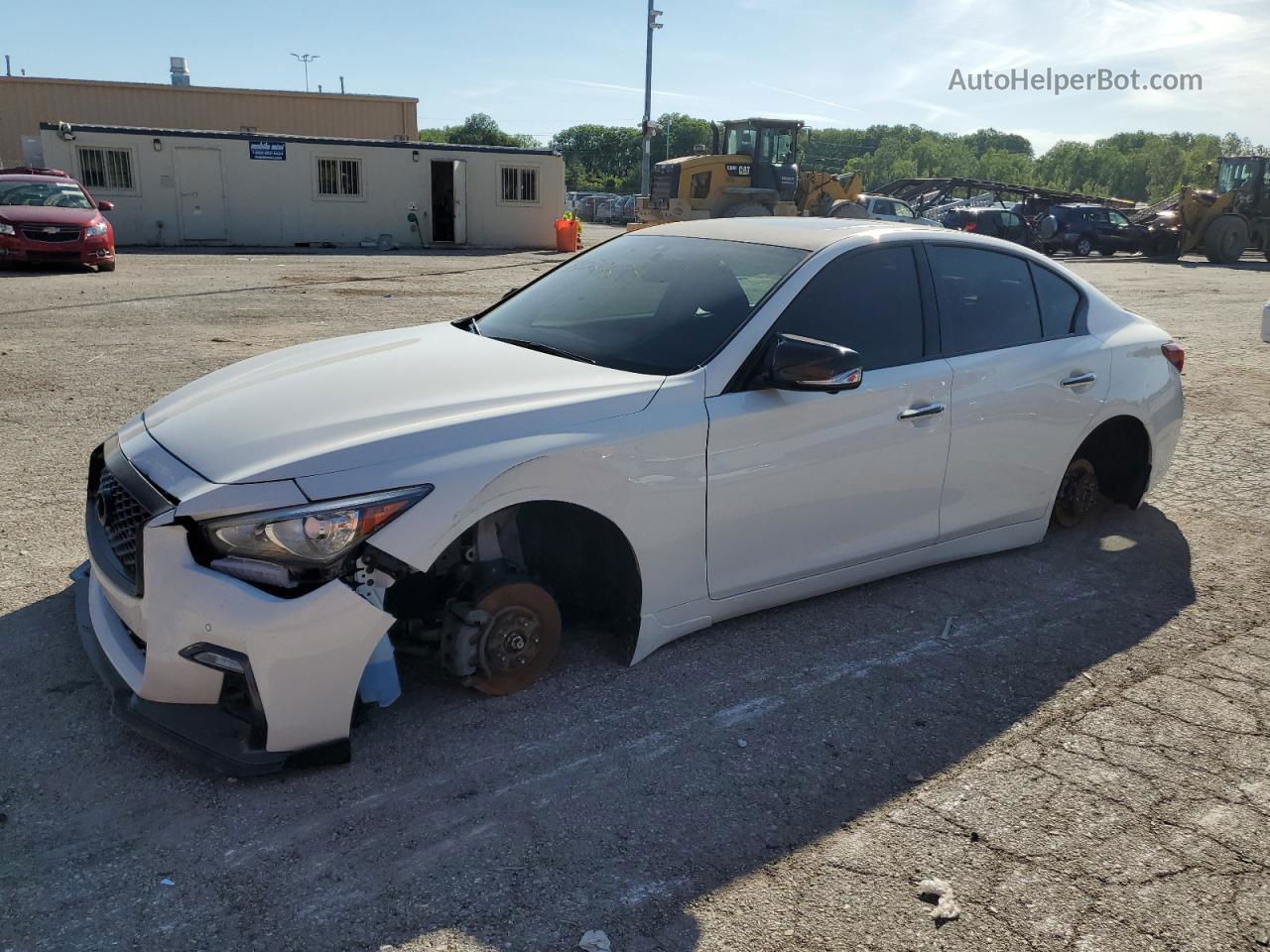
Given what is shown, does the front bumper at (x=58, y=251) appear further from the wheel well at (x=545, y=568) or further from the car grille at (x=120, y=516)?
the wheel well at (x=545, y=568)

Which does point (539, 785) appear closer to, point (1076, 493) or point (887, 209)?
point (1076, 493)

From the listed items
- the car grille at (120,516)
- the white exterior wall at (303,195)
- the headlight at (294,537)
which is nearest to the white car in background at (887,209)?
the white exterior wall at (303,195)

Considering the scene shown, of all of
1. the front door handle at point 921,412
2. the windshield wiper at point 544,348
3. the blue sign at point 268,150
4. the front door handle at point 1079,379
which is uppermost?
the blue sign at point 268,150

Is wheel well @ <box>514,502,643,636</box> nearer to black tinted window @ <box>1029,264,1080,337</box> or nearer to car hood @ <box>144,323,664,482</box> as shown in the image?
car hood @ <box>144,323,664,482</box>

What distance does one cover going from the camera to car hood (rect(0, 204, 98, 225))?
17.3m

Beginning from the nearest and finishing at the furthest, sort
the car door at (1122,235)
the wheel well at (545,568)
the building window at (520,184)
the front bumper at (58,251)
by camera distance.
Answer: the wheel well at (545,568) < the front bumper at (58,251) < the building window at (520,184) < the car door at (1122,235)

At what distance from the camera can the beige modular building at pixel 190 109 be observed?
1654 inches

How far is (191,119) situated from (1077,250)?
3463cm

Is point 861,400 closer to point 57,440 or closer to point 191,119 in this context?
point 57,440

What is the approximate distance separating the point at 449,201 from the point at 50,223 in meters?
15.2

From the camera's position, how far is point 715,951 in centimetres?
245

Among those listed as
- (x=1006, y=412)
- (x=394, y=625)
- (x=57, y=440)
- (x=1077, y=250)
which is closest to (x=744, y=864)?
(x=394, y=625)

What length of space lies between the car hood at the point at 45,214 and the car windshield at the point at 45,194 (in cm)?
19

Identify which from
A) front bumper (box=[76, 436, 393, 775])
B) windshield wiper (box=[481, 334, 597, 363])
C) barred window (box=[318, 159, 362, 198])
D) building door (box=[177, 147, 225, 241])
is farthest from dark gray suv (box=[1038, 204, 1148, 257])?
front bumper (box=[76, 436, 393, 775])
